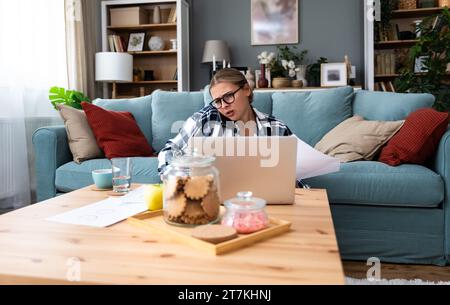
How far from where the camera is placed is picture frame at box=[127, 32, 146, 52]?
4672 millimetres

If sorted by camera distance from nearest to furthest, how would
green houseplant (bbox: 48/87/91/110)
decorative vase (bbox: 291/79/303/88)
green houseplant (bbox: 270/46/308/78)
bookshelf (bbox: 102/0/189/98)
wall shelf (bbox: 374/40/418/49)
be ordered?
1. green houseplant (bbox: 48/87/91/110)
2. wall shelf (bbox: 374/40/418/49)
3. decorative vase (bbox: 291/79/303/88)
4. green houseplant (bbox: 270/46/308/78)
5. bookshelf (bbox: 102/0/189/98)

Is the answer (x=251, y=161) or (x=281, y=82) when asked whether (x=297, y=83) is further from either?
(x=251, y=161)

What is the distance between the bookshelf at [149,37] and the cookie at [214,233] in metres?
3.77

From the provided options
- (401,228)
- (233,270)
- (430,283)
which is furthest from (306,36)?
(233,270)

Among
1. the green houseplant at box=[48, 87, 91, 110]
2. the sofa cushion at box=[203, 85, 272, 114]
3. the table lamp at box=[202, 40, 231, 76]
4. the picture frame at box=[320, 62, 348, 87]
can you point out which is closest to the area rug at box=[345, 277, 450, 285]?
the sofa cushion at box=[203, 85, 272, 114]

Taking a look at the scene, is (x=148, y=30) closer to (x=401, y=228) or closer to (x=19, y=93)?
(x=19, y=93)

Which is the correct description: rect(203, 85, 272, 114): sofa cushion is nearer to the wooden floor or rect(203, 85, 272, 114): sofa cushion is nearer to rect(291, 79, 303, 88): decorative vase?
the wooden floor

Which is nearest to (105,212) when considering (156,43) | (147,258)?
(147,258)

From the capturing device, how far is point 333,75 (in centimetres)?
423

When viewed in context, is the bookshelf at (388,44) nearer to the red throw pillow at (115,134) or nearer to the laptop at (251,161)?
the red throw pillow at (115,134)

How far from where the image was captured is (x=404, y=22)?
14.4ft

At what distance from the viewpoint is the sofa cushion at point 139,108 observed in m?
2.93

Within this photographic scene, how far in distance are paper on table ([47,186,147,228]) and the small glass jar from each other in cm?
32

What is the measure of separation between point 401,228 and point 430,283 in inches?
12.7
